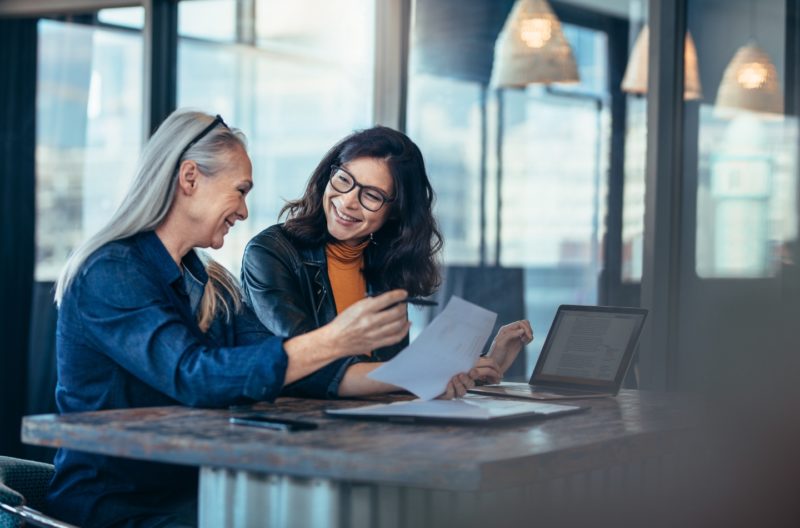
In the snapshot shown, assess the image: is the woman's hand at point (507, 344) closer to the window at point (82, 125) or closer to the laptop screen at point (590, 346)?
the laptop screen at point (590, 346)

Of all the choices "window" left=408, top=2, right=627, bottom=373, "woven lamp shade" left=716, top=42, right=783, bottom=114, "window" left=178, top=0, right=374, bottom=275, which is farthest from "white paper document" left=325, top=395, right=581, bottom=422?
"window" left=178, top=0, right=374, bottom=275

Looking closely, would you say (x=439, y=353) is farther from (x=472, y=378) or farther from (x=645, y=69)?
(x=645, y=69)

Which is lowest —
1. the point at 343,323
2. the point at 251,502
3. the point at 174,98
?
the point at 251,502

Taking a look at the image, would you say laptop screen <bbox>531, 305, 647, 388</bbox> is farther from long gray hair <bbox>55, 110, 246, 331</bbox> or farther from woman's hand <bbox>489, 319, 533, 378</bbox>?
long gray hair <bbox>55, 110, 246, 331</bbox>

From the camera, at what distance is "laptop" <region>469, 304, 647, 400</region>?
2615 mm

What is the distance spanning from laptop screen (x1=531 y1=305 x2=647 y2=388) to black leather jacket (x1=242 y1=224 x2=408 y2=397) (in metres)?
0.48

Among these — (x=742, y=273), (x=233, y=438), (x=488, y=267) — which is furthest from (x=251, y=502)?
(x=488, y=267)

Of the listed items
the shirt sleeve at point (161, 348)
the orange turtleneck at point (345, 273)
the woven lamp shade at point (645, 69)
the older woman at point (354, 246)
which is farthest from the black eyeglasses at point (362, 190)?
the woven lamp shade at point (645, 69)

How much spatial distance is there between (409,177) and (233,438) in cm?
140

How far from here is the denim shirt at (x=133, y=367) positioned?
2.08 m

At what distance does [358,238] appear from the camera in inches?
119

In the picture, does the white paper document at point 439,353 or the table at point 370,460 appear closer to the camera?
the table at point 370,460

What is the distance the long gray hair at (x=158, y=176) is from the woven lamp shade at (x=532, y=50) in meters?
2.35

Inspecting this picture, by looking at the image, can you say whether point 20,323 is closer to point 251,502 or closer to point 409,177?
point 409,177
